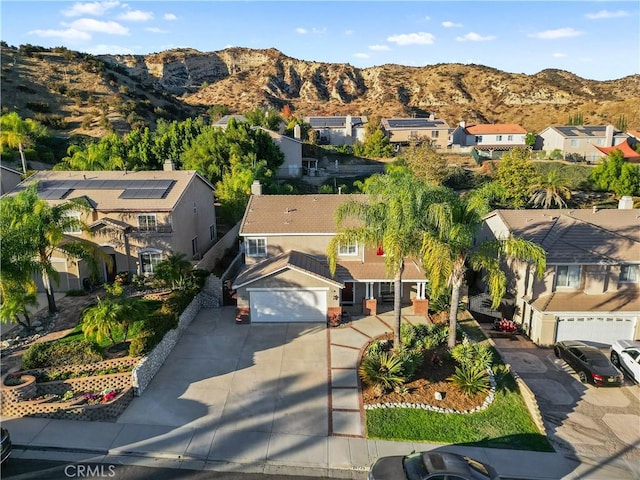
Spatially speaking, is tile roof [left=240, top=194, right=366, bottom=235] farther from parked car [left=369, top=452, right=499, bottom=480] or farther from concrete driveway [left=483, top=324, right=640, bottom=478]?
parked car [left=369, top=452, right=499, bottom=480]

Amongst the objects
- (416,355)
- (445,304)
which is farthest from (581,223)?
(416,355)

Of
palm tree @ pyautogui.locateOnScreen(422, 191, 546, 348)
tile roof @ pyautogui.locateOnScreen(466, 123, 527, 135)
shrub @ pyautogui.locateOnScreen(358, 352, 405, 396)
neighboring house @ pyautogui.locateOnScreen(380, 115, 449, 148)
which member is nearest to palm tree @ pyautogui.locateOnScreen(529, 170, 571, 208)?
palm tree @ pyautogui.locateOnScreen(422, 191, 546, 348)

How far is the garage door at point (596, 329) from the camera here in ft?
72.7

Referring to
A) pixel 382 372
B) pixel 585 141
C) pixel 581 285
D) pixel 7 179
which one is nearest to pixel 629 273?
pixel 581 285

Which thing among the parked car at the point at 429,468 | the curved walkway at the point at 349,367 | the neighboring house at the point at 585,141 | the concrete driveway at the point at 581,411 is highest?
the neighboring house at the point at 585,141

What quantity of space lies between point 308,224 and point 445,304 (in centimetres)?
916

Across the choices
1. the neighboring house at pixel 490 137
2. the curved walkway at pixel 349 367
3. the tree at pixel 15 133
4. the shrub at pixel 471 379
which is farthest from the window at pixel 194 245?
the neighboring house at pixel 490 137

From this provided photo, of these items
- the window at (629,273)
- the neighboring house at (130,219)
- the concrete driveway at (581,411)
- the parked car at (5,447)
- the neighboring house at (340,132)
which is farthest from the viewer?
the neighboring house at (340,132)

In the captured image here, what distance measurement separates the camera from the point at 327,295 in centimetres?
2377

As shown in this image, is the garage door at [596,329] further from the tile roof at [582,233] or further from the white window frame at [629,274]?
the tile roof at [582,233]

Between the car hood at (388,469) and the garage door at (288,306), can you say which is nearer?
the car hood at (388,469)

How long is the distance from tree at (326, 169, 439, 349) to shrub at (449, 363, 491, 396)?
4580 millimetres

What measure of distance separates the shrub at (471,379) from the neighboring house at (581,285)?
6267 millimetres

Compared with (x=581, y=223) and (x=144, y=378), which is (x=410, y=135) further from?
(x=144, y=378)
